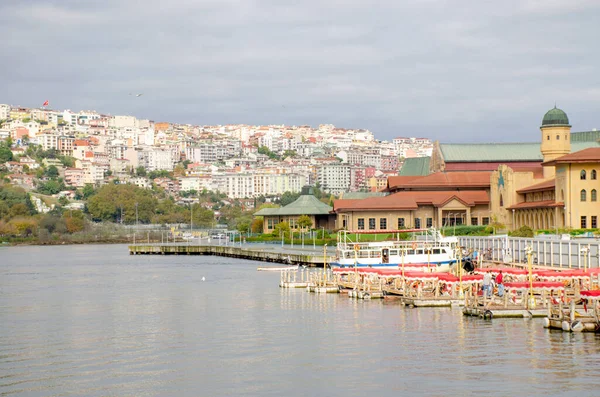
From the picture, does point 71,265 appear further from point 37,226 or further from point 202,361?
point 37,226

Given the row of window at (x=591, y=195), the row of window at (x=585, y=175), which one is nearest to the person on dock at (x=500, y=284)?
the row of window at (x=591, y=195)

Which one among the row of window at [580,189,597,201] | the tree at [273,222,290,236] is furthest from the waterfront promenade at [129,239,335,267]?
the row of window at [580,189,597,201]

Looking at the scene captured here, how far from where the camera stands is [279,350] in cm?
3703

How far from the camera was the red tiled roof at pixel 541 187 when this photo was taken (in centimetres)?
8731

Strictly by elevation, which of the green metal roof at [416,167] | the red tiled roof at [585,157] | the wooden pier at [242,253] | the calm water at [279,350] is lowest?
the calm water at [279,350]

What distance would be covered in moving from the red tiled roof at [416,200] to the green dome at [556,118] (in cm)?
1048

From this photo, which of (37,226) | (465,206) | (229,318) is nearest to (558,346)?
(229,318)

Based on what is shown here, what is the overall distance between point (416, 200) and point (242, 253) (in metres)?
21.1

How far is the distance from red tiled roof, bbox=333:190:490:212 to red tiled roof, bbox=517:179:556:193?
10956 millimetres

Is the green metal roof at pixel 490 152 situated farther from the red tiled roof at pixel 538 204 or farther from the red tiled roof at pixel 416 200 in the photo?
the red tiled roof at pixel 538 204

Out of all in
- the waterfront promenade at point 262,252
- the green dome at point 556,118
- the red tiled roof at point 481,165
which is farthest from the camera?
the red tiled roof at point 481,165

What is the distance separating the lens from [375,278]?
58.3 metres

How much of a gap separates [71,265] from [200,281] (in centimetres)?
3535

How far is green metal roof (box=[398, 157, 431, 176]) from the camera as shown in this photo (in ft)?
424
